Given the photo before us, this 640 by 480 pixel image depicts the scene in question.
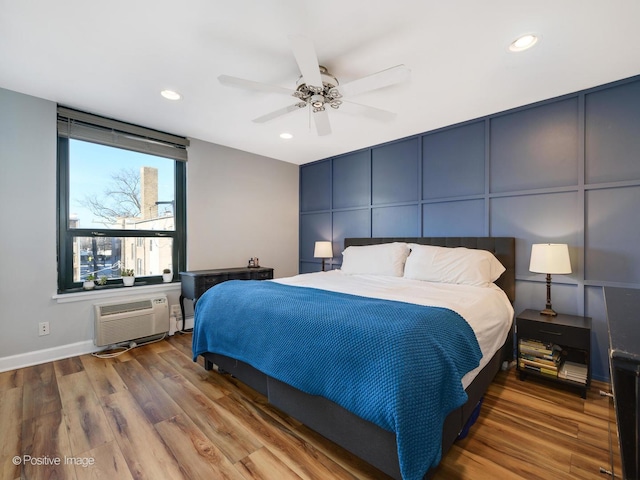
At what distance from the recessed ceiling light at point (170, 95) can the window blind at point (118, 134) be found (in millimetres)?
936

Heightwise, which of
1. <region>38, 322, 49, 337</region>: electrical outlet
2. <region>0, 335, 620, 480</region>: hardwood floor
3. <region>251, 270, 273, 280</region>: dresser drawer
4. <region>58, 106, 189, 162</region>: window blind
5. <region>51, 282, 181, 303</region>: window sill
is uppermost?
<region>58, 106, 189, 162</region>: window blind

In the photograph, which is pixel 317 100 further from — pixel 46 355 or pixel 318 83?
pixel 46 355

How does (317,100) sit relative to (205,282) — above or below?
above

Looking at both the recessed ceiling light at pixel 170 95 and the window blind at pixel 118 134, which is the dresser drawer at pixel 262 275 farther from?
the recessed ceiling light at pixel 170 95

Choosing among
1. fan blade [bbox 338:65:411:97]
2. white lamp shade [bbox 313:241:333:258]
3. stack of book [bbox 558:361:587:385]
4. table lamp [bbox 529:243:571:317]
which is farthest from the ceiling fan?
stack of book [bbox 558:361:587:385]

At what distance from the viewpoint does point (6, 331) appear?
2604 mm

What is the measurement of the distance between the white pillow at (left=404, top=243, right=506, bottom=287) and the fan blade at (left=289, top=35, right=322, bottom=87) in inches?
78.1

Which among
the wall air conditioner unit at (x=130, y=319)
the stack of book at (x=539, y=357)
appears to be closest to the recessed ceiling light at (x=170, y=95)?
the wall air conditioner unit at (x=130, y=319)

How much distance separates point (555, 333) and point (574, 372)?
338 millimetres

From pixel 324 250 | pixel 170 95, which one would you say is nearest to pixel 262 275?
pixel 324 250

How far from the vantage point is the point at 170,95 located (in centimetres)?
270

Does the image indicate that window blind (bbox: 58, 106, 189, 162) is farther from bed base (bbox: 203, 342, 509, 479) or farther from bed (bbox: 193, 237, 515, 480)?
bed base (bbox: 203, 342, 509, 479)

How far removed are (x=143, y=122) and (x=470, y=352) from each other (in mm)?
3910

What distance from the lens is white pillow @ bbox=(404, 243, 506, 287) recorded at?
106 inches
